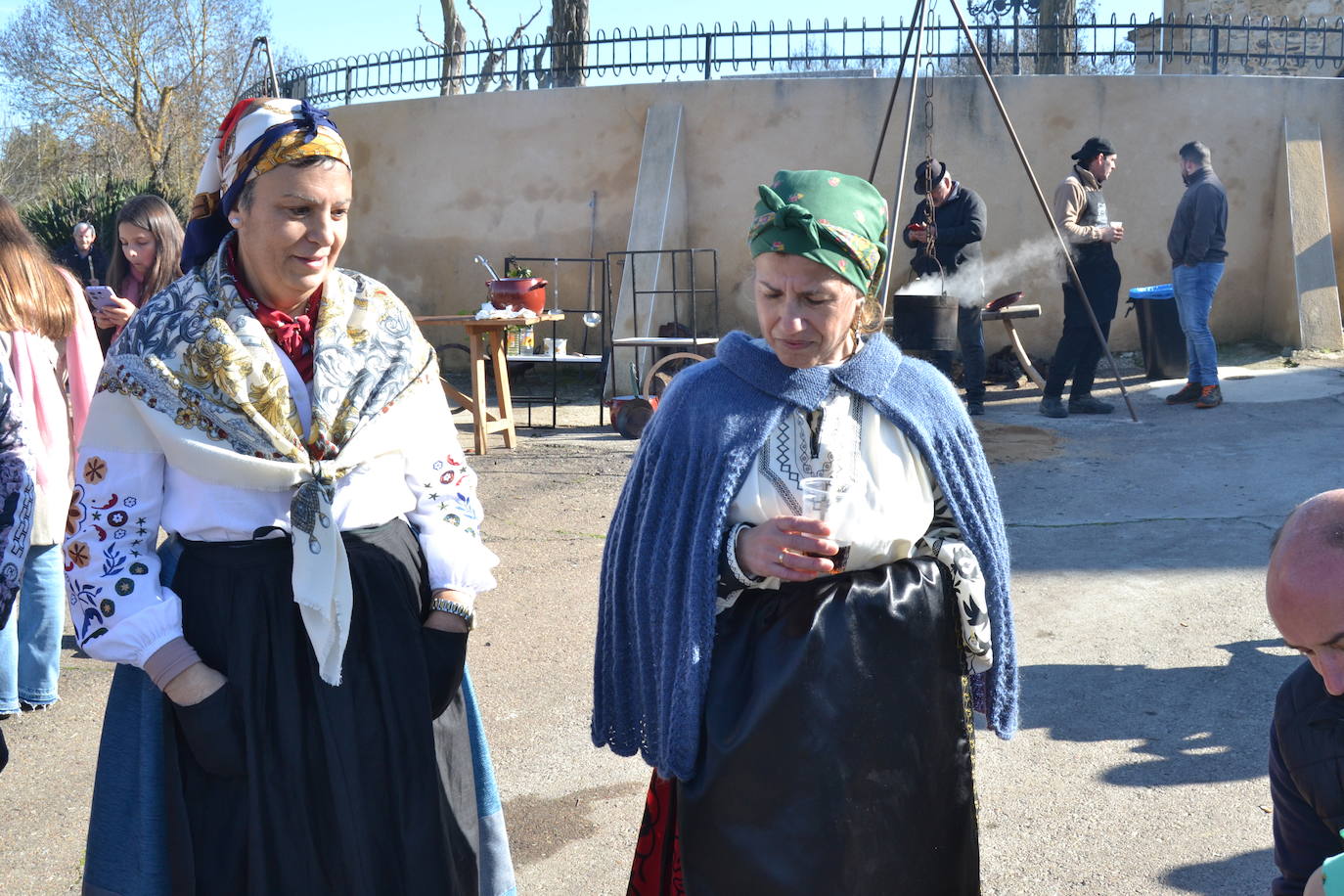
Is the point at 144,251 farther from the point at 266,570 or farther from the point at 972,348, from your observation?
the point at 972,348

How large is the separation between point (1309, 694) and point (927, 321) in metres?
7.47

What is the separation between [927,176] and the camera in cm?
952

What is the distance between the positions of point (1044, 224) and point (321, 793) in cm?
1150

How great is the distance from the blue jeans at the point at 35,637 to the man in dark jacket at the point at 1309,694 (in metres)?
3.82

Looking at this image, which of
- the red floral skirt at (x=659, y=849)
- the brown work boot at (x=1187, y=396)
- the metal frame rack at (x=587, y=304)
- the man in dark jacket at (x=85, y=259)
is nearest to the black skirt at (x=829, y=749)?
the red floral skirt at (x=659, y=849)

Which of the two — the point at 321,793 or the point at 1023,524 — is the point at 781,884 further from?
the point at 1023,524

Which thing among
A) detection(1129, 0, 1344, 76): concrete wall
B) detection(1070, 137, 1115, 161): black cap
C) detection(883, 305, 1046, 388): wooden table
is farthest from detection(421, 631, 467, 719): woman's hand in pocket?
detection(1129, 0, 1344, 76): concrete wall

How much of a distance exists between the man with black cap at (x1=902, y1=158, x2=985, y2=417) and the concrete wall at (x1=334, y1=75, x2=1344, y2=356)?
2.31m

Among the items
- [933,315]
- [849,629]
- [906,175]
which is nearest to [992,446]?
[933,315]

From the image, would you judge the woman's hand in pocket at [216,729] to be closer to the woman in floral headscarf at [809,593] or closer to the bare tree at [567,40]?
the woman in floral headscarf at [809,593]

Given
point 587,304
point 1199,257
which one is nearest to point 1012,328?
point 1199,257

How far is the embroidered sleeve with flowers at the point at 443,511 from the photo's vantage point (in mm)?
2268

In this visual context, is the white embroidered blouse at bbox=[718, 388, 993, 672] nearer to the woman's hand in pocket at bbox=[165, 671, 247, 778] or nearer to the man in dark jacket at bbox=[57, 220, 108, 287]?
the woman's hand in pocket at bbox=[165, 671, 247, 778]

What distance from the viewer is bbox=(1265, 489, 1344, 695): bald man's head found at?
1.52 meters
